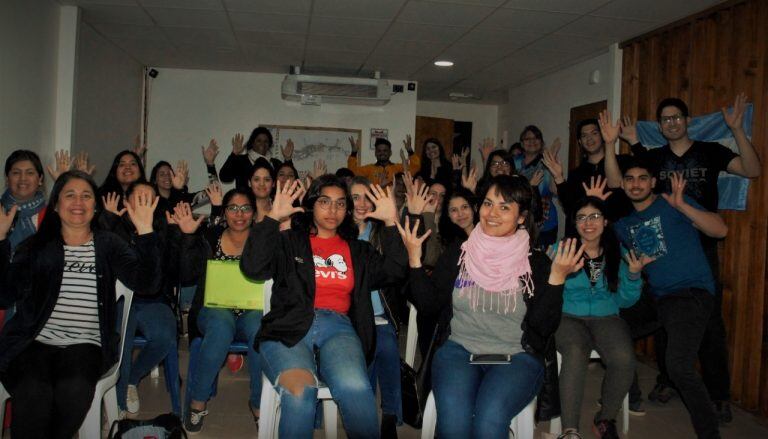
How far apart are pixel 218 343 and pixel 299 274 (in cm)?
65

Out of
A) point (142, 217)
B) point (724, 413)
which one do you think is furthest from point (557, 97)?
point (142, 217)

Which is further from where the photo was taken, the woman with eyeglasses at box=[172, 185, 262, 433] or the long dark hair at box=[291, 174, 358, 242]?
the woman with eyeglasses at box=[172, 185, 262, 433]

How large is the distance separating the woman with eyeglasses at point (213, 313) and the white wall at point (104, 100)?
247 centimetres

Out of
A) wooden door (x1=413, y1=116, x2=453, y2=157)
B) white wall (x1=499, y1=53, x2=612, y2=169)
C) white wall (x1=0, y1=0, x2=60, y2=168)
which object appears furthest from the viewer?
wooden door (x1=413, y1=116, x2=453, y2=157)

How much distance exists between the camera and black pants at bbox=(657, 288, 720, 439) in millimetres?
2873

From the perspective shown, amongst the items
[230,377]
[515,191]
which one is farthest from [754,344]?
[230,377]

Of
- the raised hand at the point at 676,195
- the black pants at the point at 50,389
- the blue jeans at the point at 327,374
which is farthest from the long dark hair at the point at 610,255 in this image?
the black pants at the point at 50,389

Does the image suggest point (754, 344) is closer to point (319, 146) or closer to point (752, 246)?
point (752, 246)

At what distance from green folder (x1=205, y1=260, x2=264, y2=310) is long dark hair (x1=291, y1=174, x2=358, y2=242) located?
443 mm

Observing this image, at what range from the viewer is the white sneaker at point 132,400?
318 cm

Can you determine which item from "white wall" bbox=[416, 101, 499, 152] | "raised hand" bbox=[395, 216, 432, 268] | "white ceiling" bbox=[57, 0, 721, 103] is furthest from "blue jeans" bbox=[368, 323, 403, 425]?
"white wall" bbox=[416, 101, 499, 152]

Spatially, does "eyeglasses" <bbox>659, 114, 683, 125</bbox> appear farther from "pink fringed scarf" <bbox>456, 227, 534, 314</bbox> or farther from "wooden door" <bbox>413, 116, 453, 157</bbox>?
"wooden door" <bbox>413, 116, 453, 157</bbox>

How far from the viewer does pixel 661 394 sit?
3.75 m

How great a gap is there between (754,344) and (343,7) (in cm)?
372
